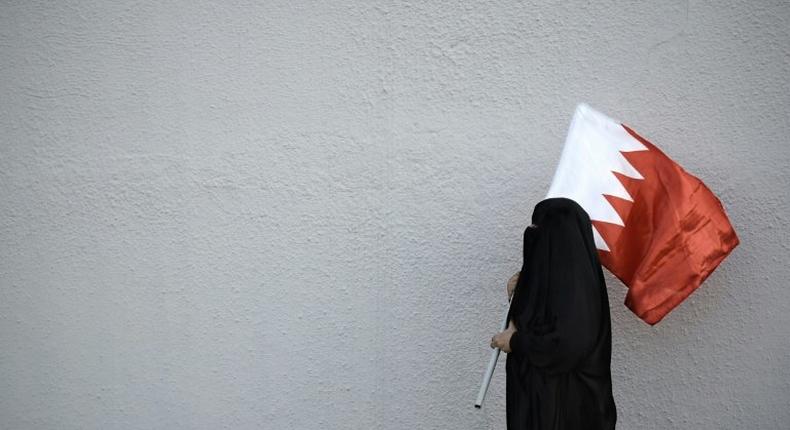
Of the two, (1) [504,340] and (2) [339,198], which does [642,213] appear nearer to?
(1) [504,340]

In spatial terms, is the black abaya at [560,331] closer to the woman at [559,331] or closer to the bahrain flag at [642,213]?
the woman at [559,331]

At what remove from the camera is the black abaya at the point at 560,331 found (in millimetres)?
1969

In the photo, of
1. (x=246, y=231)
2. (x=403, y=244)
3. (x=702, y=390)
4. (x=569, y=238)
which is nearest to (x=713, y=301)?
(x=702, y=390)

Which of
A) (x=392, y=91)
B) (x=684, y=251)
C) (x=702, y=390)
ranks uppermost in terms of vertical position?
(x=392, y=91)

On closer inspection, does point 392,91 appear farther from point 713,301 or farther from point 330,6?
point 713,301

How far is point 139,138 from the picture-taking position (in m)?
2.88

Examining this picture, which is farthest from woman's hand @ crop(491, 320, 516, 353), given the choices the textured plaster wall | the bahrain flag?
the textured plaster wall

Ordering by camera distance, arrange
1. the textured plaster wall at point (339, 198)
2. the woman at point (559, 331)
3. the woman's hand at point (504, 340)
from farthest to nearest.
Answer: the textured plaster wall at point (339, 198)
the woman's hand at point (504, 340)
the woman at point (559, 331)

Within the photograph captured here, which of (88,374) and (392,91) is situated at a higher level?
(392,91)

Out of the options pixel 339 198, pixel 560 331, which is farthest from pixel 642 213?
pixel 339 198

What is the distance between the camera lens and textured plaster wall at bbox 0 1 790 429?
2.58 m

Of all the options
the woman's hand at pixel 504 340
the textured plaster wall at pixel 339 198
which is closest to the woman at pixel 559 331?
the woman's hand at pixel 504 340

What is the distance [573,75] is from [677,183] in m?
0.70

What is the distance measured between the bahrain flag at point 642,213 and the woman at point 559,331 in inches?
5.8
